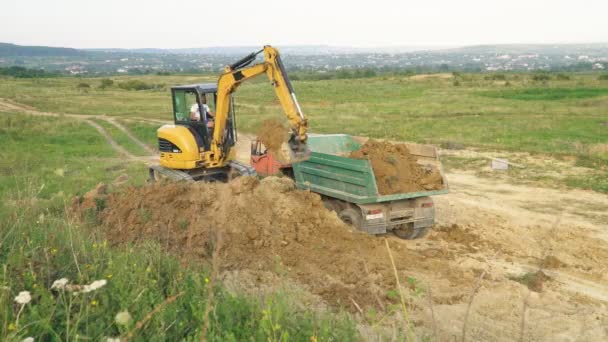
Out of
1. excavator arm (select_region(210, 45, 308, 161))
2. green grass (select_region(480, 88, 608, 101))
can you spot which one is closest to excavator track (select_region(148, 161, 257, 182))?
excavator arm (select_region(210, 45, 308, 161))

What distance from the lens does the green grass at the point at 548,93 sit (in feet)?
135

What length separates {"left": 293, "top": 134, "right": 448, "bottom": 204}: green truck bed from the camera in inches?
367

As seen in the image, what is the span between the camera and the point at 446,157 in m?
19.1

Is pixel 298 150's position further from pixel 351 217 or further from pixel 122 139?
pixel 122 139

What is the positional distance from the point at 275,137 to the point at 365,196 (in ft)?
8.43

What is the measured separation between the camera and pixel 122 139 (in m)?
25.0

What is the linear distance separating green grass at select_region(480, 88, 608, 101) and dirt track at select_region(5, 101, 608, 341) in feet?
107

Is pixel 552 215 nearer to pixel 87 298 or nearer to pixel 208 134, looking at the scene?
pixel 208 134

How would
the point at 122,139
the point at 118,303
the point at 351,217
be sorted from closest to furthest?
the point at 118,303 → the point at 351,217 → the point at 122,139

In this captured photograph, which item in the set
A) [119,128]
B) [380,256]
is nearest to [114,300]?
[380,256]

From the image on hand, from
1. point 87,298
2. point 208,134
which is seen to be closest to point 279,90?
point 208,134

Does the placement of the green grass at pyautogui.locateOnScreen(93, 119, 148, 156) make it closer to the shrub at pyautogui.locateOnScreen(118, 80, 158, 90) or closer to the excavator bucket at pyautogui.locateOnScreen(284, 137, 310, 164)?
the excavator bucket at pyautogui.locateOnScreen(284, 137, 310, 164)

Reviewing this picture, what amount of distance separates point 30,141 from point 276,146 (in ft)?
55.3

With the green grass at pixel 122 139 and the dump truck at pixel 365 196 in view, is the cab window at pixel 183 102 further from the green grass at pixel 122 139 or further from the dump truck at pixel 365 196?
the green grass at pixel 122 139
